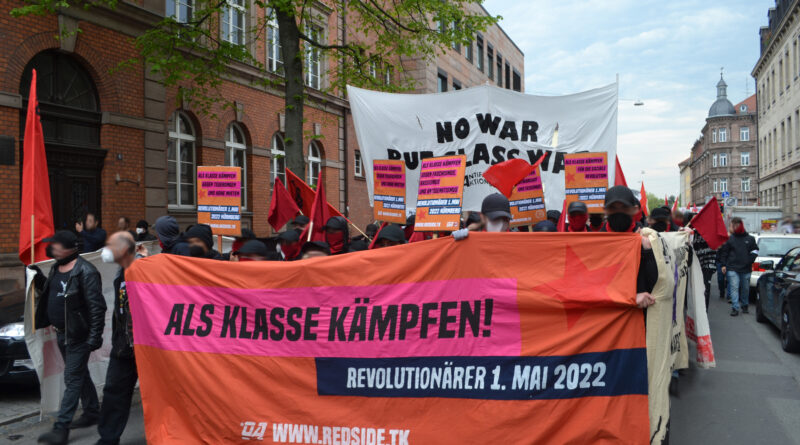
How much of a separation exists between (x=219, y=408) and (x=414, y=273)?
1.76 metres

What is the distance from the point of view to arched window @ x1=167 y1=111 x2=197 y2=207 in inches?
612

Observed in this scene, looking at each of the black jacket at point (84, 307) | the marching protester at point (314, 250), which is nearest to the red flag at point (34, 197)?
the black jacket at point (84, 307)

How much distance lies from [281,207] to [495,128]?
10.2ft

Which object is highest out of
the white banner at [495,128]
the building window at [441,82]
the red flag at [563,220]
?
the building window at [441,82]

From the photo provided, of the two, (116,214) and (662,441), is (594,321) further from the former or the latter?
(116,214)

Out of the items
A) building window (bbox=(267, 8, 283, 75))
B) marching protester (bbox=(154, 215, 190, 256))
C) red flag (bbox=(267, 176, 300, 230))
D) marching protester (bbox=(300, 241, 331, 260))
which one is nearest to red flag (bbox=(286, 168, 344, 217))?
red flag (bbox=(267, 176, 300, 230))

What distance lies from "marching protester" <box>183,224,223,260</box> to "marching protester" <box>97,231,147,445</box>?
74 centimetres

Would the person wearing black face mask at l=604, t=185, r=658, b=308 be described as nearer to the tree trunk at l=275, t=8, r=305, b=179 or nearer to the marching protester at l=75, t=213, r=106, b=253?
the tree trunk at l=275, t=8, r=305, b=179

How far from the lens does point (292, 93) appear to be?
39.1 feet

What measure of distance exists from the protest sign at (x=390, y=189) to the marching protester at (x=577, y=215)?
188cm

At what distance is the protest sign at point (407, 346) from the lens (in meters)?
4.04

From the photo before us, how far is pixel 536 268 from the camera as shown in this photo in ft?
14.1

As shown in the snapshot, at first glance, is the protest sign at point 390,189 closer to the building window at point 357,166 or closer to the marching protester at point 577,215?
the marching protester at point 577,215

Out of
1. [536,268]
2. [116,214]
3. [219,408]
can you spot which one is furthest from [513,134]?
[116,214]
